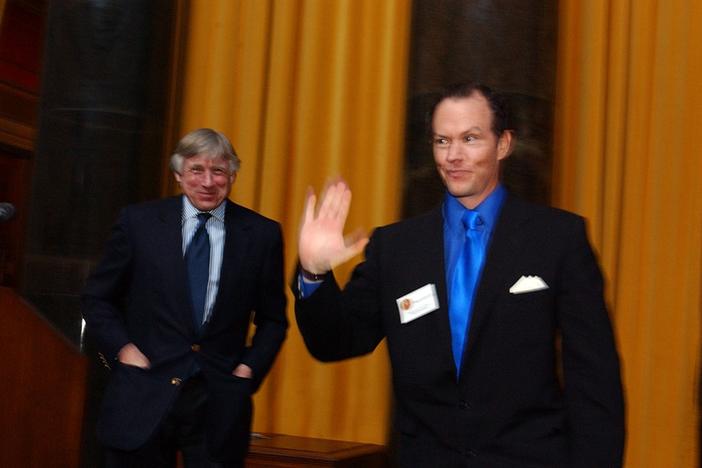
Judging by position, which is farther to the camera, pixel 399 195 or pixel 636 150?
pixel 636 150

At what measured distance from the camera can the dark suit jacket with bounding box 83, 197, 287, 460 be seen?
3053 millimetres

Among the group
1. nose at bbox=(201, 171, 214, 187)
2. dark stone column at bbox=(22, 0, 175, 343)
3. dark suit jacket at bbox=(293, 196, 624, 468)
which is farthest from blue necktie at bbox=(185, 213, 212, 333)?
dark stone column at bbox=(22, 0, 175, 343)

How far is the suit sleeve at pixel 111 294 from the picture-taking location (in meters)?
3.11

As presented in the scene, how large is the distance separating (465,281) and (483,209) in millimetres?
177

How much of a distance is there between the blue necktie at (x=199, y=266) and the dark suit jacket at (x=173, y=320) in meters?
0.03

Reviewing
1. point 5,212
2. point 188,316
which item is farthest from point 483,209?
point 5,212

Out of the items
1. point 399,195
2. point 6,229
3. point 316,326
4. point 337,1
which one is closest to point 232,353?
point 316,326

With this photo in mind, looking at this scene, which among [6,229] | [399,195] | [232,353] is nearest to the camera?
[232,353]

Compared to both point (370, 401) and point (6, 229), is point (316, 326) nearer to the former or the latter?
point (370, 401)

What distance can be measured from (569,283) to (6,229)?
1098 cm

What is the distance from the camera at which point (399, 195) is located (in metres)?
4.58

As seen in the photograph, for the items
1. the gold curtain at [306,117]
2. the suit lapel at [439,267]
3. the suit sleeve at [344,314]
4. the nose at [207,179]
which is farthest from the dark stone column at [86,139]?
the suit lapel at [439,267]

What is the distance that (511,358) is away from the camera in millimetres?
2145

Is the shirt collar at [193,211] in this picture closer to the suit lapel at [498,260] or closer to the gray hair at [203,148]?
the gray hair at [203,148]
